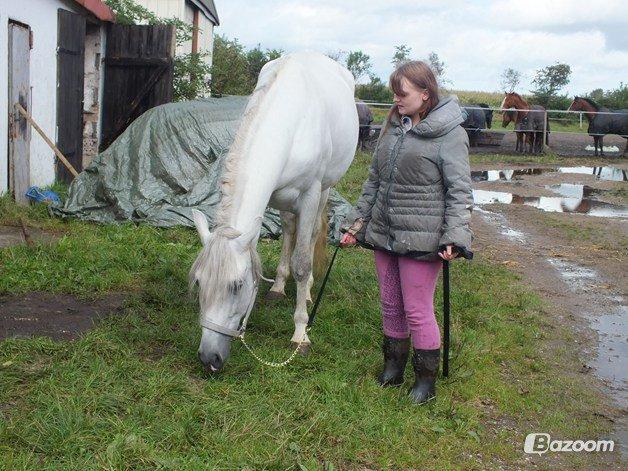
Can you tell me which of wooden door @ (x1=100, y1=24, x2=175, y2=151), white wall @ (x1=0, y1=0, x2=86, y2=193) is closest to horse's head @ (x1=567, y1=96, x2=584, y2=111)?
wooden door @ (x1=100, y1=24, x2=175, y2=151)

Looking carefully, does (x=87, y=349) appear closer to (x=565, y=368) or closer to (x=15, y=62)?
(x=565, y=368)

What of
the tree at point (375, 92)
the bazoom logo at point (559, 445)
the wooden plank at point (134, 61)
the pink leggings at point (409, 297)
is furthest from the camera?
the tree at point (375, 92)

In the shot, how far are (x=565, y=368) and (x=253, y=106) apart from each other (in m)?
2.65

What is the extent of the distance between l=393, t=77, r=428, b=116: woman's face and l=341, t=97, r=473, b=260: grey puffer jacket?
89 millimetres

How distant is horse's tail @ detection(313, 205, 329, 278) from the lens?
219 inches

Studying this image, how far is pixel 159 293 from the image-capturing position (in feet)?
16.3

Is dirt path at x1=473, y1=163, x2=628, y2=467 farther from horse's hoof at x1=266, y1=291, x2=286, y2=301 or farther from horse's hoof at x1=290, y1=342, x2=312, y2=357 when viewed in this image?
horse's hoof at x1=266, y1=291, x2=286, y2=301

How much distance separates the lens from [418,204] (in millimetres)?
3578

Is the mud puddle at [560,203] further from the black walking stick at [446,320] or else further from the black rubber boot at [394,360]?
the black rubber boot at [394,360]

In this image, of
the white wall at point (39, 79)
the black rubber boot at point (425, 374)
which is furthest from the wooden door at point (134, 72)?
the black rubber boot at point (425, 374)

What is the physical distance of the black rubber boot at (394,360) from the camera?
3.92 m

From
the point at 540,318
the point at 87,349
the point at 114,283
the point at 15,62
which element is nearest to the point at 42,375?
the point at 87,349

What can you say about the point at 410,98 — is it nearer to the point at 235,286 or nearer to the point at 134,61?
the point at 235,286

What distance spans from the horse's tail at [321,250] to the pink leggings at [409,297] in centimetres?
169
